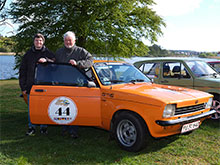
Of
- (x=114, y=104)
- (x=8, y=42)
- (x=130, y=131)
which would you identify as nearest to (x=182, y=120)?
(x=130, y=131)

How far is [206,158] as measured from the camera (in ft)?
13.8

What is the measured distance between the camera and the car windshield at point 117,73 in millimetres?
4941

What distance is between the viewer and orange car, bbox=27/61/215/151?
13.4ft

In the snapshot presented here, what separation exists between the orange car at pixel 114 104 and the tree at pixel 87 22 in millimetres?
10730

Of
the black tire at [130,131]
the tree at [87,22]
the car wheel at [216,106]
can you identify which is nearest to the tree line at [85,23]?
the tree at [87,22]

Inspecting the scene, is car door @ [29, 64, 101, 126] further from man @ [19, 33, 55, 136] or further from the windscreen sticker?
man @ [19, 33, 55, 136]

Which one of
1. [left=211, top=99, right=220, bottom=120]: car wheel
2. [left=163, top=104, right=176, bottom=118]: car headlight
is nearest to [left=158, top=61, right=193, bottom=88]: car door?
[left=211, top=99, right=220, bottom=120]: car wheel

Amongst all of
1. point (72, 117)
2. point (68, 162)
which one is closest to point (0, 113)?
point (72, 117)

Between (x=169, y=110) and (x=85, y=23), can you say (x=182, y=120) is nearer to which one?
(x=169, y=110)

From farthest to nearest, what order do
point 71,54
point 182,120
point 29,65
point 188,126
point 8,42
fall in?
1. point 8,42
2. point 29,65
3. point 71,54
4. point 188,126
5. point 182,120

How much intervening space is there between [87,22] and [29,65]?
1160 cm

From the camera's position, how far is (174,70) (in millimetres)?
7535

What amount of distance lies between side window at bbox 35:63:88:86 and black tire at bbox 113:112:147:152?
1082 millimetres

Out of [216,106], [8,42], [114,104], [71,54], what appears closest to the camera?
[114,104]
